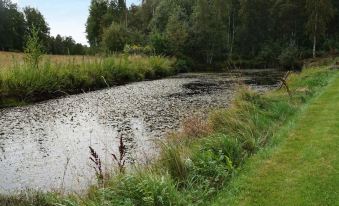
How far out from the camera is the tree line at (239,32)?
47.9 meters

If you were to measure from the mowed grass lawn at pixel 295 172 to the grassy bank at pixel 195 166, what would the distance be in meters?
0.27

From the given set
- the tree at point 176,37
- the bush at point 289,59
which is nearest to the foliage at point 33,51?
the tree at point 176,37

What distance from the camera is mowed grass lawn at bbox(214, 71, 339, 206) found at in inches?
228

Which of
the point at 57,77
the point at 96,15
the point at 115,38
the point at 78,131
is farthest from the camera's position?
the point at 96,15

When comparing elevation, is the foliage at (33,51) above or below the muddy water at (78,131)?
above

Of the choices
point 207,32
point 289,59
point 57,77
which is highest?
point 207,32

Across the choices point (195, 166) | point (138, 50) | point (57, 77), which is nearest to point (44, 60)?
point (57, 77)

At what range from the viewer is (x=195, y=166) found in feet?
22.7

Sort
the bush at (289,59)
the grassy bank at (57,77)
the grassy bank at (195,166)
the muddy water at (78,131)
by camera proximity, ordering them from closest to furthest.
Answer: the grassy bank at (195,166) < the muddy water at (78,131) < the grassy bank at (57,77) < the bush at (289,59)

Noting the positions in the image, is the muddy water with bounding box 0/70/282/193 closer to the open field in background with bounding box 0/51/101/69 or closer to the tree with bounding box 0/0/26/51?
the open field in background with bounding box 0/51/101/69

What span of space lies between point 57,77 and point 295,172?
17.2 metres

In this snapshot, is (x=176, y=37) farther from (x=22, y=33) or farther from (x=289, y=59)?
(x=22, y=33)

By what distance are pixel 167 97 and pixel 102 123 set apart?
23.4 ft

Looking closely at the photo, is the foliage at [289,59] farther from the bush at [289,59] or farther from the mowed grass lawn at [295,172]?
the mowed grass lawn at [295,172]
